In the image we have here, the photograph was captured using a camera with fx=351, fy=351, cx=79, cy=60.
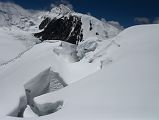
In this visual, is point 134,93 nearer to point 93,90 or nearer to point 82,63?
point 93,90

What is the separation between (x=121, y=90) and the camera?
28.6 feet

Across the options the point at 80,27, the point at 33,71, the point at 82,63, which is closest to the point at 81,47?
the point at 82,63

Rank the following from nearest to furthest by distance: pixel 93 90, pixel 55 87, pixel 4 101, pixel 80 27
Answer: pixel 93 90 → pixel 4 101 → pixel 55 87 → pixel 80 27

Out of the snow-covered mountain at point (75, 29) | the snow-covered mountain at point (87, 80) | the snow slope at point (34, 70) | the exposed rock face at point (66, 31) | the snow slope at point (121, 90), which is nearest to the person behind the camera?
the snow slope at point (121, 90)

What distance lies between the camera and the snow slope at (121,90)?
781 cm

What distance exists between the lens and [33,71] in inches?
480

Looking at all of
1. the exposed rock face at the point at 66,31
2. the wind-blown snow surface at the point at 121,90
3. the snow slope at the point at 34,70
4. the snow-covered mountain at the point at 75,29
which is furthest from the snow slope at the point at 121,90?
the exposed rock face at the point at 66,31

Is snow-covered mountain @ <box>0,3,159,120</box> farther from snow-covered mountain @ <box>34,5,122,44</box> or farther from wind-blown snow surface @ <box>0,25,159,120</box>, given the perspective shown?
snow-covered mountain @ <box>34,5,122,44</box>

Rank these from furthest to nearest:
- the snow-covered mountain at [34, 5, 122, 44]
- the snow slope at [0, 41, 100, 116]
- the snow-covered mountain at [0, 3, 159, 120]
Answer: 1. the snow-covered mountain at [34, 5, 122, 44]
2. the snow slope at [0, 41, 100, 116]
3. the snow-covered mountain at [0, 3, 159, 120]

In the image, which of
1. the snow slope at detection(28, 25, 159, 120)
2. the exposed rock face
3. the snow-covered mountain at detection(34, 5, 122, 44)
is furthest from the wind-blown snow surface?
the exposed rock face

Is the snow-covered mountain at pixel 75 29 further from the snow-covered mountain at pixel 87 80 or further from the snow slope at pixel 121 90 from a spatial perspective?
the snow slope at pixel 121 90

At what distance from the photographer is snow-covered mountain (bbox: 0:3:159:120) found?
26.5 ft

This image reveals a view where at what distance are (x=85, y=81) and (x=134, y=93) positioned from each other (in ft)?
5.85

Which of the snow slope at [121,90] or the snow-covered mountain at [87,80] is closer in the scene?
the snow slope at [121,90]
